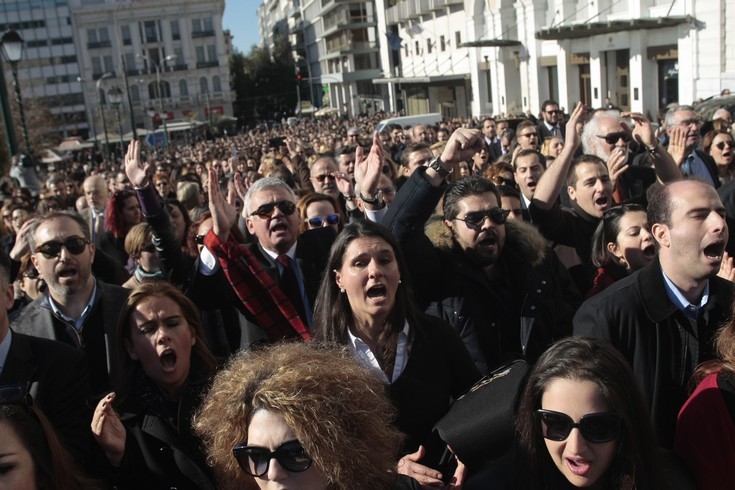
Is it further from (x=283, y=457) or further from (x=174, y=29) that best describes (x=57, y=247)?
(x=174, y=29)

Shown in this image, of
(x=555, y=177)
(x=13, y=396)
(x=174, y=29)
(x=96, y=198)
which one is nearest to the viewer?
(x=13, y=396)

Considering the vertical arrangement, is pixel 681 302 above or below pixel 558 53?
below

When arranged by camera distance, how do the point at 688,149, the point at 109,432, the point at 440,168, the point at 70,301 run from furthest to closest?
1. the point at 688,149
2. the point at 70,301
3. the point at 440,168
4. the point at 109,432

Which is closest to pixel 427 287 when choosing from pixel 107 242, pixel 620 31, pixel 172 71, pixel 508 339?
pixel 508 339

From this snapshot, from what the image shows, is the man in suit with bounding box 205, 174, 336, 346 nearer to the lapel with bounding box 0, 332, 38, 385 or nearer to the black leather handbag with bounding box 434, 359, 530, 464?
the lapel with bounding box 0, 332, 38, 385

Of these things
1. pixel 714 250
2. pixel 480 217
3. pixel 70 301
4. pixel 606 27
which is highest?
pixel 606 27

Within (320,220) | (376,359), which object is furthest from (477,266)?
(320,220)

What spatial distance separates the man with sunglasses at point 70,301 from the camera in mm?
3879

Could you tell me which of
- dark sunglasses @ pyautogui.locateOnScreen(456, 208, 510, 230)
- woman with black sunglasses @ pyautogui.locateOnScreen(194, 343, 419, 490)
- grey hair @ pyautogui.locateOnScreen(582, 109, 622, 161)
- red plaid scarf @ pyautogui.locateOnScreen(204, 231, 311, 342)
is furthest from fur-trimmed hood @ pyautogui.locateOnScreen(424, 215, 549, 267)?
grey hair @ pyautogui.locateOnScreen(582, 109, 622, 161)

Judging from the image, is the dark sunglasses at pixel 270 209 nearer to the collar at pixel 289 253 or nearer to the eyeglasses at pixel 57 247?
the collar at pixel 289 253

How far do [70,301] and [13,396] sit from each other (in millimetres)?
1598

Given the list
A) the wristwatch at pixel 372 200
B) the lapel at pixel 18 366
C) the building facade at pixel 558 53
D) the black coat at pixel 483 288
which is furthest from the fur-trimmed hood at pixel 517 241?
the building facade at pixel 558 53

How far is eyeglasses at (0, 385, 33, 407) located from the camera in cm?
240

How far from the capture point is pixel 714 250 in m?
3.18
